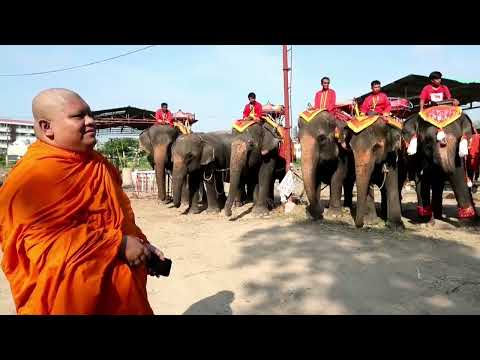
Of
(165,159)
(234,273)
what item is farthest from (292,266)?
(165,159)

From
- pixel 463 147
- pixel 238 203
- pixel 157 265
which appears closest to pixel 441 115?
pixel 463 147

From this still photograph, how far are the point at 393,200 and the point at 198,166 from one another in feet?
17.8

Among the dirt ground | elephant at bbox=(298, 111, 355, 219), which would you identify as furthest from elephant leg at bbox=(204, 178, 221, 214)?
elephant at bbox=(298, 111, 355, 219)

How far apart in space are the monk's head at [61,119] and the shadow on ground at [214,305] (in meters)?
2.46

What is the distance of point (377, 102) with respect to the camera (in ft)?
29.2

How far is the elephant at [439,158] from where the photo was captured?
757cm

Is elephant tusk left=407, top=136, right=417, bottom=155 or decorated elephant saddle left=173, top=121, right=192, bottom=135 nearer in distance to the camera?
elephant tusk left=407, top=136, right=417, bottom=155

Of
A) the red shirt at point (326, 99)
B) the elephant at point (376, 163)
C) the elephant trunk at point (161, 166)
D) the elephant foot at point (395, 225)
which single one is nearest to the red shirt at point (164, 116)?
the elephant trunk at point (161, 166)

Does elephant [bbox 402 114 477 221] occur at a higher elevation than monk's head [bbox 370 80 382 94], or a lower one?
lower

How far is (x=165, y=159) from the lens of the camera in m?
12.5

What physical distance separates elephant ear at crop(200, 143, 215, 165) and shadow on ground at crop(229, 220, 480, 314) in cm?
449

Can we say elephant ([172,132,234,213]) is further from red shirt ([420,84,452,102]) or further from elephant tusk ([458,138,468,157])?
elephant tusk ([458,138,468,157])

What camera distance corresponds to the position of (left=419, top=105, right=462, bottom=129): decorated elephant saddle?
25.1 ft
